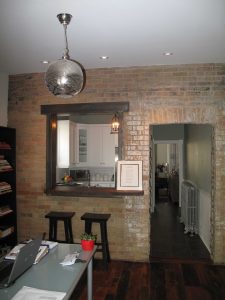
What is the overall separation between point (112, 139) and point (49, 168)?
267 cm

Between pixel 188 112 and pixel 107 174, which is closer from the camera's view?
pixel 188 112

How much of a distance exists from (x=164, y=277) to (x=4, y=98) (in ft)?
12.4

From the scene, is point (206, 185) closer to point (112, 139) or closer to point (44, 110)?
point (112, 139)

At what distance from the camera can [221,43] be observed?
321cm

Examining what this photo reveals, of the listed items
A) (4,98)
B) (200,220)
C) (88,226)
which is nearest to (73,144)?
(4,98)

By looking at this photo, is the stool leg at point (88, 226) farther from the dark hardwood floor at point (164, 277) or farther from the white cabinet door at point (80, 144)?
the white cabinet door at point (80, 144)

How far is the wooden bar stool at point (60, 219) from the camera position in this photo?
13.2 ft

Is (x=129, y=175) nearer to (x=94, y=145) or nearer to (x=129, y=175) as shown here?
(x=129, y=175)

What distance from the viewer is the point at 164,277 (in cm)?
363

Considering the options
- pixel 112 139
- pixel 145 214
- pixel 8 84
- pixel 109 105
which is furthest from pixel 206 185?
pixel 8 84

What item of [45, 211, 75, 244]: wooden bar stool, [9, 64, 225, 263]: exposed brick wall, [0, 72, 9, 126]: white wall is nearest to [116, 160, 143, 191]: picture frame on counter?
[9, 64, 225, 263]: exposed brick wall

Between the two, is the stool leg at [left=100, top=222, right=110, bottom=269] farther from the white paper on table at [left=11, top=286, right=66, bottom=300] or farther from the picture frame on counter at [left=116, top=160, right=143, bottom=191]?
the white paper on table at [left=11, top=286, right=66, bottom=300]

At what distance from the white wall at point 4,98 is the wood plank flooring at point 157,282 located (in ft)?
9.30

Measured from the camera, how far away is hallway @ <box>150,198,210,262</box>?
173 inches
